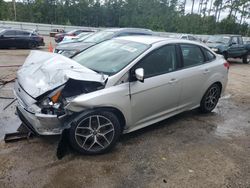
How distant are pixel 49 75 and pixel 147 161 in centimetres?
180

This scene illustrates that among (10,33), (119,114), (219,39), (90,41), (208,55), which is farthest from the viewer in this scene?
(10,33)

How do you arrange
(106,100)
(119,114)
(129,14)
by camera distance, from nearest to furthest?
(106,100) < (119,114) < (129,14)

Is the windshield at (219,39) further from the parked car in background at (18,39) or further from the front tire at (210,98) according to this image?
the parked car in background at (18,39)

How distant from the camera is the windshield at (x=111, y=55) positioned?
13.1 feet

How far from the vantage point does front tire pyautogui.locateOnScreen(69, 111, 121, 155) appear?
3.46m

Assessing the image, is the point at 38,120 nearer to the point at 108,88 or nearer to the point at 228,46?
the point at 108,88

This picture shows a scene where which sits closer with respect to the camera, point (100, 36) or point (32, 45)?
point (100, 36)

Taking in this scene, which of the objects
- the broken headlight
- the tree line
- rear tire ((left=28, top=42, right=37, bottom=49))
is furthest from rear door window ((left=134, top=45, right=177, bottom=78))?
→ the tree line

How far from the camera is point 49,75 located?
3.65 metres

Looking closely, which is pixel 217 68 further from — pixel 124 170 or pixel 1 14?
pixel 1 14

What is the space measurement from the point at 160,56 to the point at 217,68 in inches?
67.6

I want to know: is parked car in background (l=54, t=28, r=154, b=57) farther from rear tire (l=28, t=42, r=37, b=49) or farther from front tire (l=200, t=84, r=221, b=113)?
rear tire (l=28, t=42, r=37, b=49)

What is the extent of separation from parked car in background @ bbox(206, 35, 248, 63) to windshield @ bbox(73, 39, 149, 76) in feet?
36.3

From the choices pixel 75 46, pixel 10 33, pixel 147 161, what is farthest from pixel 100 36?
pixel 10 33
